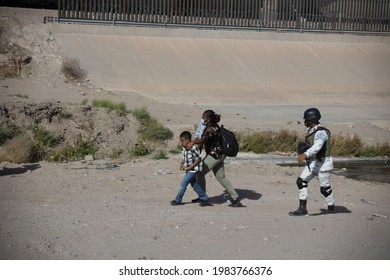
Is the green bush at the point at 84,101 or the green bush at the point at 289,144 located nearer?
the green bush at the point at 289,144

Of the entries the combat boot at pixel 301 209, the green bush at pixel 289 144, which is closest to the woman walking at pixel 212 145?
the combat boot at pixel 301 209

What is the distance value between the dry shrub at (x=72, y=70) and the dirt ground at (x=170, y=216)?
7.41 m

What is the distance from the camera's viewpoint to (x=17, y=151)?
1781 centimetres

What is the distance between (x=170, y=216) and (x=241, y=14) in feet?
84.6

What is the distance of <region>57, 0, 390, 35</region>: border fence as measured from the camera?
33.2m

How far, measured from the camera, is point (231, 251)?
934 centimetres

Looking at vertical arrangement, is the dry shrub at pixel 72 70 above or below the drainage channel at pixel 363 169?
above

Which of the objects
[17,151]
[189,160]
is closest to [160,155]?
[17,151]

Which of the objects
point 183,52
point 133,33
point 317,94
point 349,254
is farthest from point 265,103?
point 349,254

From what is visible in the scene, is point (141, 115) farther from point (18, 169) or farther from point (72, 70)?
point (72, 70)

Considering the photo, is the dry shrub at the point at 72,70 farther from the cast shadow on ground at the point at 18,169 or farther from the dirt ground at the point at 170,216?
the cast shadow on ground at the point at 18,169


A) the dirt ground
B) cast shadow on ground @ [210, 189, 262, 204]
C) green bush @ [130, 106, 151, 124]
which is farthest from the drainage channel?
cast shadow on ground @ [210, 189, 262, 204]

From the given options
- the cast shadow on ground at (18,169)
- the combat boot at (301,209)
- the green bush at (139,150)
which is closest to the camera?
the combat boot at (301,209)

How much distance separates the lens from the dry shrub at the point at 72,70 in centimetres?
2816
